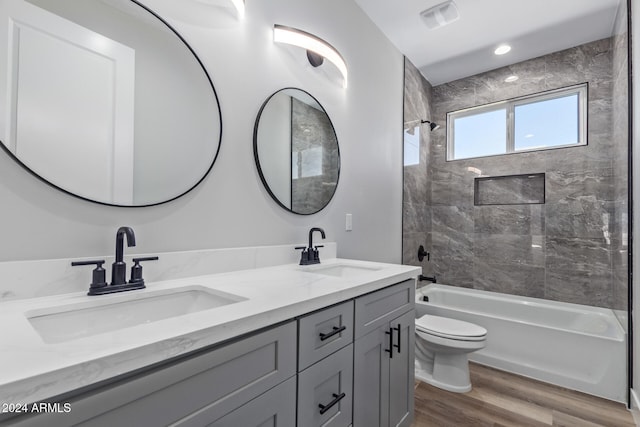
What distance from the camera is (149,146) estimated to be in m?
1.10

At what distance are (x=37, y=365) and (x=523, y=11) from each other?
Result: 320 centimetres

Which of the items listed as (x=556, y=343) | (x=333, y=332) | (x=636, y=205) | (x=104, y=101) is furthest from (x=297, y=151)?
(x=556, y=343)

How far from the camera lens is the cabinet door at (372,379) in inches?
44.1

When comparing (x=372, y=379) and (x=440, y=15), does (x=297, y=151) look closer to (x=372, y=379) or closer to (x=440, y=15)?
(x=372, y=379)

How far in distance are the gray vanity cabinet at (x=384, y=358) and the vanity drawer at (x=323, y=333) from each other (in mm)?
73

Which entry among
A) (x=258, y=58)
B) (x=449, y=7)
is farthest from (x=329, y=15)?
(x=449, y=7)

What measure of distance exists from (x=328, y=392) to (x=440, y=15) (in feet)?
8.61

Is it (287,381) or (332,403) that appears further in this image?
(332,403)

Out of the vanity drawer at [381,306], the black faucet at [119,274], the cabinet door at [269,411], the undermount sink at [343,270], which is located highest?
the black faucet at [119,274]

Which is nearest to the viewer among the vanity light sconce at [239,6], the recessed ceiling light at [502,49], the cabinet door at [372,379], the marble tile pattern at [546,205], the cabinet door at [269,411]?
the cabinet door at [269,411]

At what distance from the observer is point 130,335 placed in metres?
0.56

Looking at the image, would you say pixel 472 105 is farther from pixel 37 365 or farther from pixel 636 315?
pixel 37 365

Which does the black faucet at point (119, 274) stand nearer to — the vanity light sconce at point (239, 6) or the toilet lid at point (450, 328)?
the vanity light sconce at point (239, 6)

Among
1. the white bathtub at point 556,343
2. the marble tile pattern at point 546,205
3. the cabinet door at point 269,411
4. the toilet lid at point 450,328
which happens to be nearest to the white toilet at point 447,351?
the toilet lid at point 450,328
